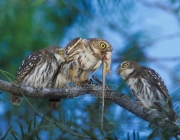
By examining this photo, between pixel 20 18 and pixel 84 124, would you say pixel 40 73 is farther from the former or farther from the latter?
pixel 20 18

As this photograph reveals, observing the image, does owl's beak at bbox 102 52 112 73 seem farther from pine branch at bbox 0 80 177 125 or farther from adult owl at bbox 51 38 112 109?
pine branch at bbox 0 80 177 125

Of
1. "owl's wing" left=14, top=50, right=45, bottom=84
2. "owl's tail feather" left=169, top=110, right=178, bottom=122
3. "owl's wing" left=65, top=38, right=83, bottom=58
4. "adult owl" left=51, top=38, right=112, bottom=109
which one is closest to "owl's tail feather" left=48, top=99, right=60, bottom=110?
"adult owl" left=51, top=38, right=112, bottom=109

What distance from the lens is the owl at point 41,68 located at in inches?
134

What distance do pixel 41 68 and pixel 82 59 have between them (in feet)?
1.50

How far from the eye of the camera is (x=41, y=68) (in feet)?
11.6

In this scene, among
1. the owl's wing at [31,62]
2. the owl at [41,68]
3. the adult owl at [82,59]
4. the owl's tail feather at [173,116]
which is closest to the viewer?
the owl's tail feather at [173,116]

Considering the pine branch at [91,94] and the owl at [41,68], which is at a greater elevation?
the owl at [41,68]

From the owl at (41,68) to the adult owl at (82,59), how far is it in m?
0.09

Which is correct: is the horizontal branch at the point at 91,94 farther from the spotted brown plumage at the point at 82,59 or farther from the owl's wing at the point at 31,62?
the owl's wing at the point at 31,62

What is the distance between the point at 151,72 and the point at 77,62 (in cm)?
47

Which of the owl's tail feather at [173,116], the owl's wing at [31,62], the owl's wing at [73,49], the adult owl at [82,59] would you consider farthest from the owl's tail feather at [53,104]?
the owl's tail feather at [173,116]

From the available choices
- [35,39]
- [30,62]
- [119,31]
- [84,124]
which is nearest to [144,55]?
[119,31]

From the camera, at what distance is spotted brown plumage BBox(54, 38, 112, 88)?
304cm

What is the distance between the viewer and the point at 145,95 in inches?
125
